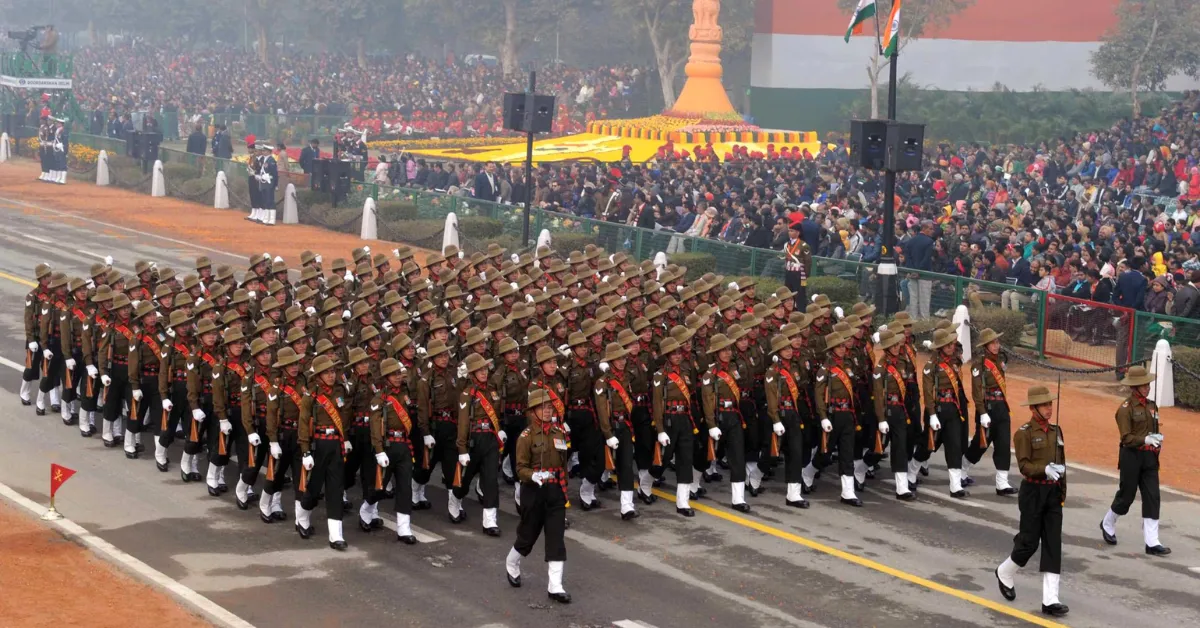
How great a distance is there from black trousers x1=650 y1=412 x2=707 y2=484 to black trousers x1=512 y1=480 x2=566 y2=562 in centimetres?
290

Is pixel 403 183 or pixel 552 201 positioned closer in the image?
pixel 552 201

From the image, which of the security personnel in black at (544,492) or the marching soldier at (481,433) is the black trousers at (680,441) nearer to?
the marching soldier at (481,433)

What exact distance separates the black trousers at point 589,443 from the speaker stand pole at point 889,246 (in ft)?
31.3

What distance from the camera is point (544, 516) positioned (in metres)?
14.0

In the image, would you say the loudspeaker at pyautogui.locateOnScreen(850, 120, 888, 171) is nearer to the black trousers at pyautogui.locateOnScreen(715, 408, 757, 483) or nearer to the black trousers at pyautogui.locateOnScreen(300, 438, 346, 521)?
the black trousers at pyautogui.locateOnScreen(715, 408, 757, 483)

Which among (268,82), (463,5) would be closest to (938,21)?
(463,5)

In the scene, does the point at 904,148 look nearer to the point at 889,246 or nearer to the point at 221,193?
the point at 889,246

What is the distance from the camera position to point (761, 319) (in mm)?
18484

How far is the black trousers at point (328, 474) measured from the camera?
50.3 ft

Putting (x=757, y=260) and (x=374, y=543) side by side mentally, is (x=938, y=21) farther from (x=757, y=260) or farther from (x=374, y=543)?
(x=374, y=543)

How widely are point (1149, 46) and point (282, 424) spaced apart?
46.8 m

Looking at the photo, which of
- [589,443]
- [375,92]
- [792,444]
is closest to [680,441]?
[589,443]

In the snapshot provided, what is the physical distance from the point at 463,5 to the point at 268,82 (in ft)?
33.5

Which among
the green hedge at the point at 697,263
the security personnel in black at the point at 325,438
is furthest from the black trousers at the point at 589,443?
the green hedge at the point at 697,263
